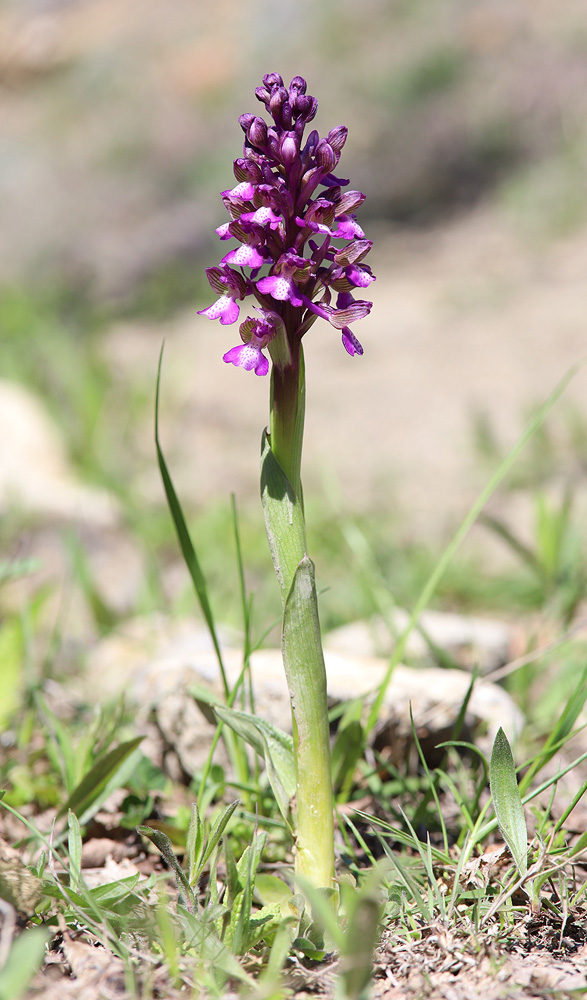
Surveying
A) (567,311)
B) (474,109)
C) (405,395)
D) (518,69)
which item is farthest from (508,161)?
(405,395)

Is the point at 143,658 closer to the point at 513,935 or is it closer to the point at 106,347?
the point at 513,935

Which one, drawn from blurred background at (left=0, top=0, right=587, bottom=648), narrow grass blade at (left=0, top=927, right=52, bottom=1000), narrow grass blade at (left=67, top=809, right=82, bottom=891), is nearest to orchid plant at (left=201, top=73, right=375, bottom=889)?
narrow grass blade at (left=67, top=809, right=82, bottom=891)

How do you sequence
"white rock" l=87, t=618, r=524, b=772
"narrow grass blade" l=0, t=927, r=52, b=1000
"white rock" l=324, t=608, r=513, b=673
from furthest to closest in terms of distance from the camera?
"white rock" l=324, t=608, r=513, b=673 < "white rock" l=87, t=618, r=524, b=772 < "narrow grass blade" l=0, t=927, r=52, b=1000

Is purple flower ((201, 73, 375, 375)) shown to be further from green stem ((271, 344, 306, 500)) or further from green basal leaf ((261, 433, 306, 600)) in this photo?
green basal leaf ((261, 433, 306, 600))

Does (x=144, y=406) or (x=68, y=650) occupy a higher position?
(x=144, y=406)

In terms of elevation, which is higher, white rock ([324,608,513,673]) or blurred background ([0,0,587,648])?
blurred background ([0,0,587,648])

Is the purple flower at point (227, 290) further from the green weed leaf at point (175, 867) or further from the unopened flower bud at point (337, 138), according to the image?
the green weed leaf at point (175, 867)

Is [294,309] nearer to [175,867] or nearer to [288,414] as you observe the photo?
[288,414]
